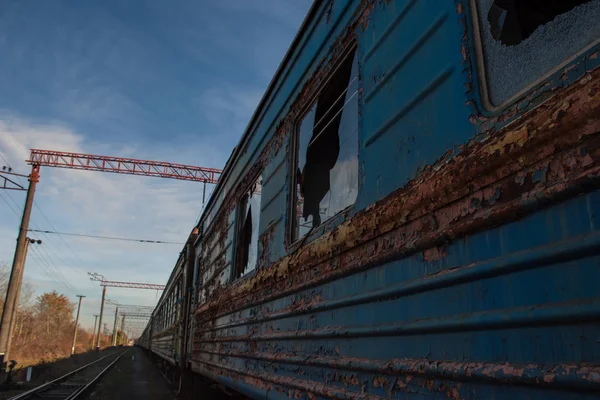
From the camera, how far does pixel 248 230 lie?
4.44 m

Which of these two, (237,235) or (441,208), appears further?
(237,235)

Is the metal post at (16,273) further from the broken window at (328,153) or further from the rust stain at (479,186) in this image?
the rust stain at (479,186)

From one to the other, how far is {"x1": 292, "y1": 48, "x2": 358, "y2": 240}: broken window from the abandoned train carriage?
14 mm

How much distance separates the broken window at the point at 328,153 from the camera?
2.42 metres

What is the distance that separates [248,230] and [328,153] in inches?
74.7

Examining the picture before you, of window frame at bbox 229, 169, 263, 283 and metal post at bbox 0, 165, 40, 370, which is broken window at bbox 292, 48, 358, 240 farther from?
metal post at bbox 0, 165, 40, 370

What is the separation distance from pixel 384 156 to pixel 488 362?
94 cm

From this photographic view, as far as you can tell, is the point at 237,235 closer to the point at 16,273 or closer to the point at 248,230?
the point at 248,230

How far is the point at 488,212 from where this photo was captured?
125 centimetres

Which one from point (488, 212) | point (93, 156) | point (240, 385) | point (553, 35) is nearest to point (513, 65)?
point (553, 35)

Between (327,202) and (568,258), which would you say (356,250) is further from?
(568,258)

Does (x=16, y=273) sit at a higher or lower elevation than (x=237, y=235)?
higher

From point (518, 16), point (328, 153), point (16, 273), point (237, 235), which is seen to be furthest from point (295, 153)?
point (16, 273)

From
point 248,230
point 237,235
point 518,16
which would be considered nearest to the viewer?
point 518,16
